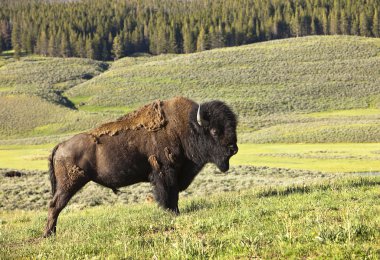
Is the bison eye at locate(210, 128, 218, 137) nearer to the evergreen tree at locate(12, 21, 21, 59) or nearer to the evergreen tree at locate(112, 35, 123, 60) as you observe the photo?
the evergreen tree at locate(112, 35, 123, 60)

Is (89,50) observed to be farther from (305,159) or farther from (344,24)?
(305,159)

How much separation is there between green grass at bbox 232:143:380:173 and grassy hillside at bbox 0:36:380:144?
23.9ft

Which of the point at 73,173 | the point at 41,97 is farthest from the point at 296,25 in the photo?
the point at 73,173

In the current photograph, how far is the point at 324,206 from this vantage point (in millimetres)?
7336

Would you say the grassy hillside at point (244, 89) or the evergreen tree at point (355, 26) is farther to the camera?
the evergreen tree at point (355, 26)

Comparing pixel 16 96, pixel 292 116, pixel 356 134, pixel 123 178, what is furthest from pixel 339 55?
pixel 123 178

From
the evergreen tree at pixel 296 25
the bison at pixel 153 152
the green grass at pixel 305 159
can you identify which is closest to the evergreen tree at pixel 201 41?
the evergreen tree at pixel 296 25

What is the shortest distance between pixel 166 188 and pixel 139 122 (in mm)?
1392

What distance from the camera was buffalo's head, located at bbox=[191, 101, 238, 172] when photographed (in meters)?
8.50

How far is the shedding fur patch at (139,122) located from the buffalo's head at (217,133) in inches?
30.4

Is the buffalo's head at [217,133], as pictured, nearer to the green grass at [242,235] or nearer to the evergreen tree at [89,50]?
the green grass at [242,235]

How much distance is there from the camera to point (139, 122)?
29.1ft

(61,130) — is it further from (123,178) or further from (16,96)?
(123,178)

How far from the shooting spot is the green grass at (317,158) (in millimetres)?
30734
